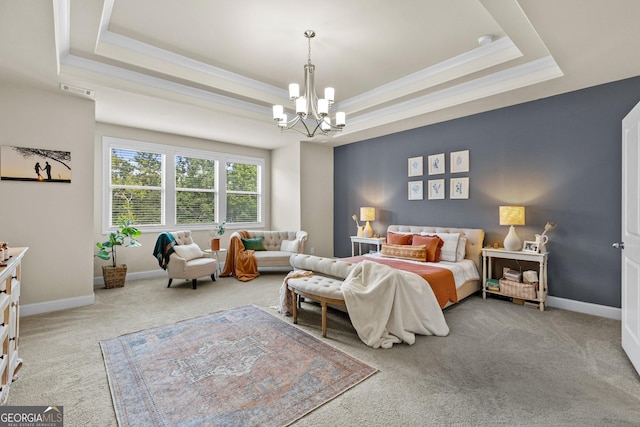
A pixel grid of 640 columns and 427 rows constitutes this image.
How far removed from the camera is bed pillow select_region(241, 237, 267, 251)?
6.03 m

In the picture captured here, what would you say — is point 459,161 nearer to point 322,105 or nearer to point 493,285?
point 493,285

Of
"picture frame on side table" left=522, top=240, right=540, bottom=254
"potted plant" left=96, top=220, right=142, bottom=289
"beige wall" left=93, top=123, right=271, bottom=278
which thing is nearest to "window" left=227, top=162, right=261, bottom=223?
"beige wall" left=93, top=123, right=271, bottom=278

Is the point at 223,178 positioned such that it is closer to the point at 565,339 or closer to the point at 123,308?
the point at 123,308

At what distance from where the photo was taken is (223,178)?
6.51 metres

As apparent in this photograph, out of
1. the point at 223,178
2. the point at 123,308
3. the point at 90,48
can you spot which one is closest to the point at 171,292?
the point at 123,308

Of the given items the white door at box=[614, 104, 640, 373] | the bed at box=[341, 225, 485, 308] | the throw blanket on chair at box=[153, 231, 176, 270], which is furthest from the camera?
the throw blanket on chair at box=[153, 231, 176, 270]

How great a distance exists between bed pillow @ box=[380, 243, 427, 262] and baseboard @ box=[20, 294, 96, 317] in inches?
166

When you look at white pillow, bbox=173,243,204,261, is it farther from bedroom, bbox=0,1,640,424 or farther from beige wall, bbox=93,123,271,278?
bedroom, bbox=0,1,640,424

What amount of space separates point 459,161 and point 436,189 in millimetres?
581

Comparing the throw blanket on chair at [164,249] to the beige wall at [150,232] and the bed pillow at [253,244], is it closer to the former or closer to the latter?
the beige wall at [150,232]

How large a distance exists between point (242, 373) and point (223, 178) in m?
4.89

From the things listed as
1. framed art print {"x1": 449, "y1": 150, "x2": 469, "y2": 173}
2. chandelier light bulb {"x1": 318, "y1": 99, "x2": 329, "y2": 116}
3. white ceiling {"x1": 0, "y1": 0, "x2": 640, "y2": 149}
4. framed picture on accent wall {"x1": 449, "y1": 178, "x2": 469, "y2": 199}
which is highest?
white ceiling {"x1": 0, "y1": 0, "x2": 640, "y2": 149}

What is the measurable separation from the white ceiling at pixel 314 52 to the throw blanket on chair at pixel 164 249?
1963 millimetres

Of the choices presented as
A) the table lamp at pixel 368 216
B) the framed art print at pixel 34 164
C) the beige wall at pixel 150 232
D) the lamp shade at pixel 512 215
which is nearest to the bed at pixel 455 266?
the lamp shade at pixel 512 215
